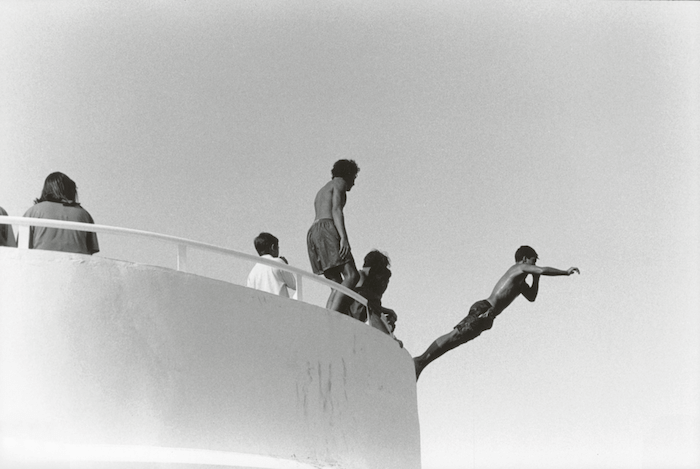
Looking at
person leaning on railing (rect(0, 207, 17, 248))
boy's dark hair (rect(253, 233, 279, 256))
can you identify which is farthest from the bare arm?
person leaning on railing (rect(0, 207, 17, 248))

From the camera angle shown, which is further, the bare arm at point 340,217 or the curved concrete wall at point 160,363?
the bare arm at point 340,217

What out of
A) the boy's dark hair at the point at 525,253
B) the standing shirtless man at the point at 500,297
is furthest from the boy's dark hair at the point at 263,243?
the boy's dark hair at the point at 525,253

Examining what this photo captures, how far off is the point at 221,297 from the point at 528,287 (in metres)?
5.51

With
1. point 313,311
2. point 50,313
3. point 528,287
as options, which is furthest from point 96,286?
point 528,287

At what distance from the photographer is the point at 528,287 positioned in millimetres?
13391

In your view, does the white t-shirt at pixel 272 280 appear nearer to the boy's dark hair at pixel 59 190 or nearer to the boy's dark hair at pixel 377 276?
the boy's dark hair at pixel 377 276

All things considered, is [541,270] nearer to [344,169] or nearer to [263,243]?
[344,169]

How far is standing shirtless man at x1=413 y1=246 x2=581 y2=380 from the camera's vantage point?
42.4 feet

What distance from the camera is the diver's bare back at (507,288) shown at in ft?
43.5

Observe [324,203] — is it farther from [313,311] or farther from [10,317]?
[10,317]

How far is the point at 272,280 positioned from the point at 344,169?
56.3 inches

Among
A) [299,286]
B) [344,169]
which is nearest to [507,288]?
[344,169]

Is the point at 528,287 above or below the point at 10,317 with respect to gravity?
above

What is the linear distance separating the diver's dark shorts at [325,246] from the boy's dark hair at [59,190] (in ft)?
8.24
